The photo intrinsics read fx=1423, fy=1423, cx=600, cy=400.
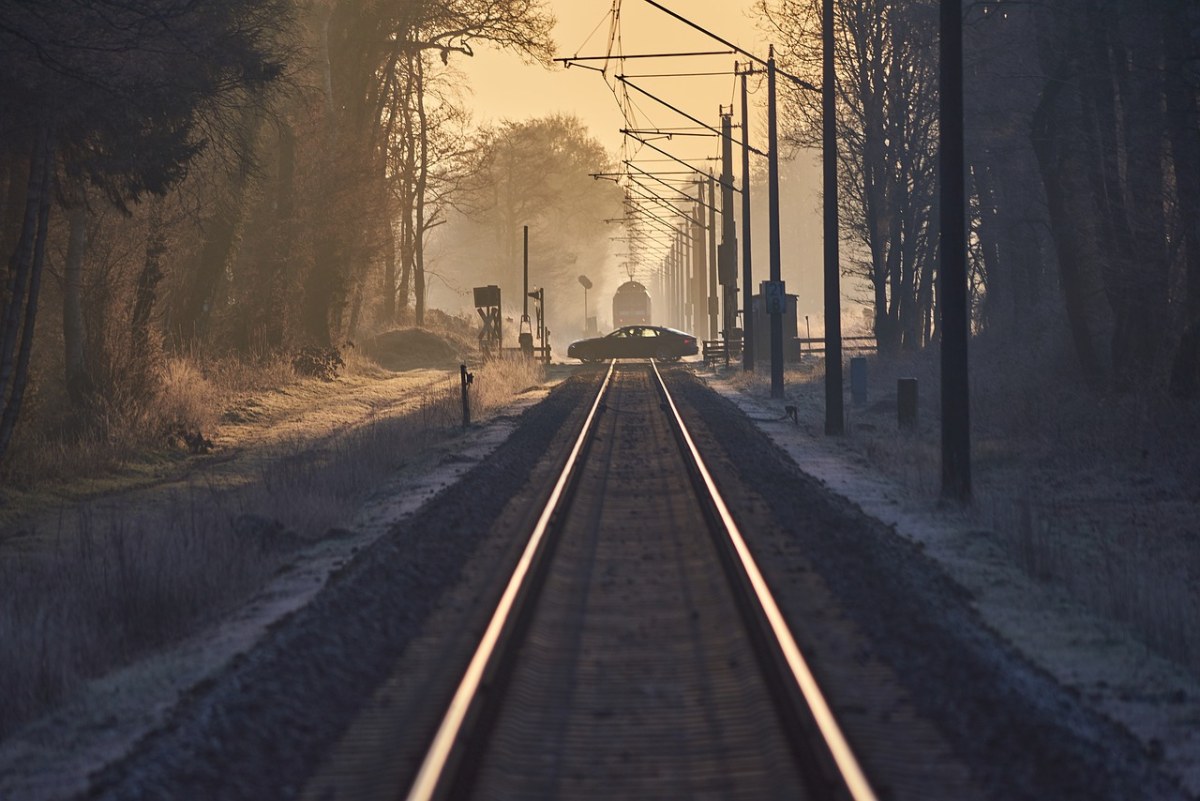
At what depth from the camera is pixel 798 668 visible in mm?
7590

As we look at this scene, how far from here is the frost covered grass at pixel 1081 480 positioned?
36.1ft

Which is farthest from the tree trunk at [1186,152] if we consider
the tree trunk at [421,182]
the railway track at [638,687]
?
the tree trunk at [421,182]

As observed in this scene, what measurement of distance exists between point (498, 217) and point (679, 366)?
44734 mm

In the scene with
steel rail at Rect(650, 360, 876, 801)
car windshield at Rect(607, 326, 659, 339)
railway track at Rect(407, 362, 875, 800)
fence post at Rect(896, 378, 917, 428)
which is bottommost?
railway track at Rect(407, 362, 875, 800)

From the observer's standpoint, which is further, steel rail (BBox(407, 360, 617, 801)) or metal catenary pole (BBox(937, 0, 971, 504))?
metal catenary pole (BBox(937, 0, 971, 504))

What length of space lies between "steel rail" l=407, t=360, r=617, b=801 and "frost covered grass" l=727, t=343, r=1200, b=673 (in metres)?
4.18

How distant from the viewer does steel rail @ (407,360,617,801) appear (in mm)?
5821

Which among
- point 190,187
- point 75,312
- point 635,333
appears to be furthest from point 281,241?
point 635,333

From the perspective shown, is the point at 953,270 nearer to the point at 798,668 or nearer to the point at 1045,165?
the point at 798,668

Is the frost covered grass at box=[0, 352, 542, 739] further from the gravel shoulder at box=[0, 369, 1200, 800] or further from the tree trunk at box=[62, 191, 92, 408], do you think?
the tree trunk at box=[62, 191, 92, 408]

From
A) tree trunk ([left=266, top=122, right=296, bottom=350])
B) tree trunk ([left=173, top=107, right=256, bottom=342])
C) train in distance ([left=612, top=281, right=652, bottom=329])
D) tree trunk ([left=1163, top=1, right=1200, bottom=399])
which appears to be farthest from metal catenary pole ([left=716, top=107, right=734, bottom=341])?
train in distance ([left=612, top=281, right=652, bottom=329])

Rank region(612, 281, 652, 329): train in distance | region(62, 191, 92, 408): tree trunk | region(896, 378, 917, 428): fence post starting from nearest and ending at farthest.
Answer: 1. region(62, 191, 92, 408): tree trunk
2. region(896, 378, 917, 428): fence post
3. region(612, 281, 652, 329): train in distance

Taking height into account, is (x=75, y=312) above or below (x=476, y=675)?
above

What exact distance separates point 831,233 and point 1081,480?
7.55 metres
